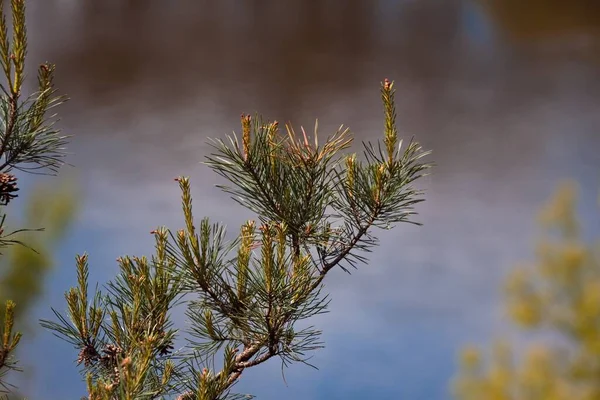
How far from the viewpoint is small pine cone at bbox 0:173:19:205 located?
61 centimetres

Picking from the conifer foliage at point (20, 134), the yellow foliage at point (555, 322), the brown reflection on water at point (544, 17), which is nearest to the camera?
the conifer foliage at point (20, 134)

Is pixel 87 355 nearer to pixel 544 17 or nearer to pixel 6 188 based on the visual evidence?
pixel 6 188

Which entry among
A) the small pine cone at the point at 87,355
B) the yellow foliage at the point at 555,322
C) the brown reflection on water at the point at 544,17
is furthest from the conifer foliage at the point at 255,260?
the brown reflection on water at the point at 544,17

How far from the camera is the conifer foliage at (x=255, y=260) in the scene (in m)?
0.63

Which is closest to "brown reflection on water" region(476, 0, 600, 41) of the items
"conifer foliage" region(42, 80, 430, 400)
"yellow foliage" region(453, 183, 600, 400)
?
"yellow foliage" region(453, 183, 600, 400)

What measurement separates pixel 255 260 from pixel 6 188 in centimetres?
26

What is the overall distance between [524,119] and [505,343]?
6.33ft

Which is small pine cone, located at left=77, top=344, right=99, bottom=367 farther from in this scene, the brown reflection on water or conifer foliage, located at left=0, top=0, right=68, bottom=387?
the brown reflection on water

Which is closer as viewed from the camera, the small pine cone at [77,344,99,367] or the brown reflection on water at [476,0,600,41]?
the small pine cone at [77,344,99,367]

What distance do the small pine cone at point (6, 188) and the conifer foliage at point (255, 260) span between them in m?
0.11

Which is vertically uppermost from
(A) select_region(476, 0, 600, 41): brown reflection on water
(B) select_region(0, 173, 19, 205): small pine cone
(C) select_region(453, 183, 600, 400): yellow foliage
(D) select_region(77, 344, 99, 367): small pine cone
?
(A) select_region(476, 0, 600, 41): brown reflection on water

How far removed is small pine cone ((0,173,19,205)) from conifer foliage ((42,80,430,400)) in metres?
0.11

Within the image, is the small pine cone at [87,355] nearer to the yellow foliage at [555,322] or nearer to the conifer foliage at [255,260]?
the conifer foliage at [255,260]

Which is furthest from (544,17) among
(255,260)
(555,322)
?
(255,260)
